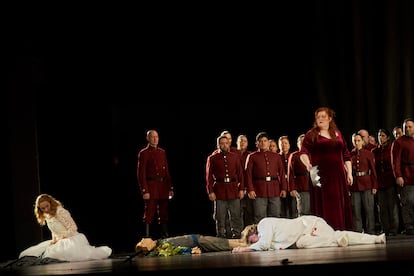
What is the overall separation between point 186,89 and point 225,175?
1.95 meters

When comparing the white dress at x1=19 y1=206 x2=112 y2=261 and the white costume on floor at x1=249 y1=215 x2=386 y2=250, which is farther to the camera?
the white dress at x1=19 y1=206 x2=112 y2=261

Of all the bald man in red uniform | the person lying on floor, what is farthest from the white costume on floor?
the bald man in red uniform

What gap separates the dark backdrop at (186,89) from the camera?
9516 millimetres

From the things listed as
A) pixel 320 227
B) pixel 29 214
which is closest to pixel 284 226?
pixel 320 227

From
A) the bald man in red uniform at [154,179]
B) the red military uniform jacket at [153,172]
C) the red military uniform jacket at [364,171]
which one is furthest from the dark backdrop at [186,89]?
the red military uniform jacket at [364,171]

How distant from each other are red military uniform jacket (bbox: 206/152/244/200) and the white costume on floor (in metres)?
2.43

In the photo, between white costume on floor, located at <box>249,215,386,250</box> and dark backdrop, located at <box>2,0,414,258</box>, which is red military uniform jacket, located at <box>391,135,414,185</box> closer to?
dark backdrop, located at <box>2,0,414,258</box>

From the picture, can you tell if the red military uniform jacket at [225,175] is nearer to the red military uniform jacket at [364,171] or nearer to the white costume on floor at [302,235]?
the red military uniform jacket at [364,171]

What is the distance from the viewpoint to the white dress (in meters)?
7.27

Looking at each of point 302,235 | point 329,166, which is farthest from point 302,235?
point 329,166

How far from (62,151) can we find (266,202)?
287 centimetres

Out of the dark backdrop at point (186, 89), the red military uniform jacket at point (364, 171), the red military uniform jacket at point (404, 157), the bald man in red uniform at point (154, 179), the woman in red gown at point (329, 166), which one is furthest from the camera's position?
the dark backdrop at point (186, 89)

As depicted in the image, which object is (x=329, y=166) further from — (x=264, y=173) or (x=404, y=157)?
(x=264, y=173)

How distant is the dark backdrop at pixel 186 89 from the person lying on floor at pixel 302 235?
377 cm
